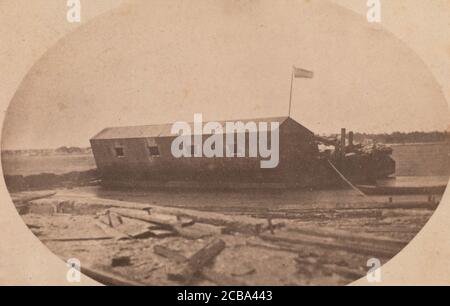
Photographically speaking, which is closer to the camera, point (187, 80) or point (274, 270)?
point (274, 270)

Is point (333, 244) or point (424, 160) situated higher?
point (424, 160)

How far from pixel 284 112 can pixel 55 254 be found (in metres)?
2.93

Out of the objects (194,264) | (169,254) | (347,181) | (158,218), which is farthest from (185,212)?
(347,181)

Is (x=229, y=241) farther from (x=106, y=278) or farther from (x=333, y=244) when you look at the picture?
(x=106, y=278)

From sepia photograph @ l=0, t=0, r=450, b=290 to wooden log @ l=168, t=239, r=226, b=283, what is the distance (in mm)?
16

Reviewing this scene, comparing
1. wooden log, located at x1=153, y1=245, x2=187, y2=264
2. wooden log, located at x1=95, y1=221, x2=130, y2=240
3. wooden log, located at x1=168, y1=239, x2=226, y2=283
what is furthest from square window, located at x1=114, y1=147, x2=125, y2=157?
wooden log, located at x1=168, y1=239, x2=226, y2=283

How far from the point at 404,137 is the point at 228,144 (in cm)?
184

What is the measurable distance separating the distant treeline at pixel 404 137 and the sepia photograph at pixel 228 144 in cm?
1

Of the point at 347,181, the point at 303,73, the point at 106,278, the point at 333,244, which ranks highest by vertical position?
the point at 303,73

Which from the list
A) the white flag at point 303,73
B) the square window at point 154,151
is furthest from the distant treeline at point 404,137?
the square window at point 154,151

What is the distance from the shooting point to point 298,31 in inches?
195

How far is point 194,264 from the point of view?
4621mm

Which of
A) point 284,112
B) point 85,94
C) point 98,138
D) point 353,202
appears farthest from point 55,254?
point 353,202

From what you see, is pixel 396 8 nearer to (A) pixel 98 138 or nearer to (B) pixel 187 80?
(B) pixel 187 80
